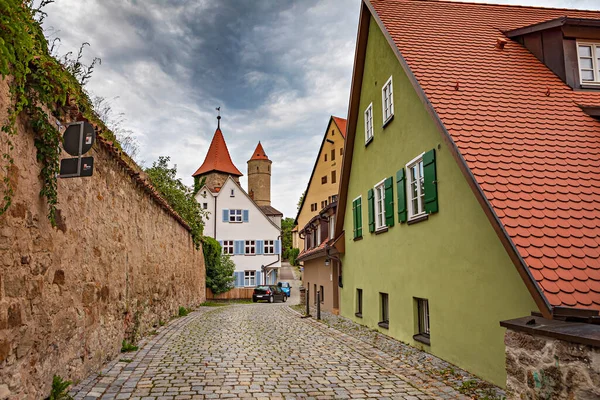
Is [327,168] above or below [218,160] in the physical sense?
below

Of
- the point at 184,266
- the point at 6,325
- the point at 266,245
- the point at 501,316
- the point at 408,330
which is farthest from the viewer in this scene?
the point at 266,245

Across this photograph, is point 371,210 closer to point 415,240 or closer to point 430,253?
point 415,240

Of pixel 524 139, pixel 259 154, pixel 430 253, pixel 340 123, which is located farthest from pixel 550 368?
pixel 259 154

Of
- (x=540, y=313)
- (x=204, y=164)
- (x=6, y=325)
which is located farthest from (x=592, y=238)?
(x=204, y=164)

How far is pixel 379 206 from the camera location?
1280 centimetres

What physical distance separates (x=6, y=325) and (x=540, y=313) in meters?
5.17

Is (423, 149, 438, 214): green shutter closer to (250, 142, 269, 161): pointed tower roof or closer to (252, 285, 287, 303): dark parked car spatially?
(252, 285, 287, 303): dark parked car

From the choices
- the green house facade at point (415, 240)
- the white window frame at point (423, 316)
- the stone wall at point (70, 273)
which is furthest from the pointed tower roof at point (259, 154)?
the white window frame at point (423, 316)

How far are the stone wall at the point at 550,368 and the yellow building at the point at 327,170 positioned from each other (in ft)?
128

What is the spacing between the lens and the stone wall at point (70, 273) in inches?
178

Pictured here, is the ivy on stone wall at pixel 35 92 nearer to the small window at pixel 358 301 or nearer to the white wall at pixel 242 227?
the small window at pixel 358 301

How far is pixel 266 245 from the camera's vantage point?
1761 inches

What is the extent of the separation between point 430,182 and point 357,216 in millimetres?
6225

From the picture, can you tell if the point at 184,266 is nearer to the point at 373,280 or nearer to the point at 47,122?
the point at 373,280
